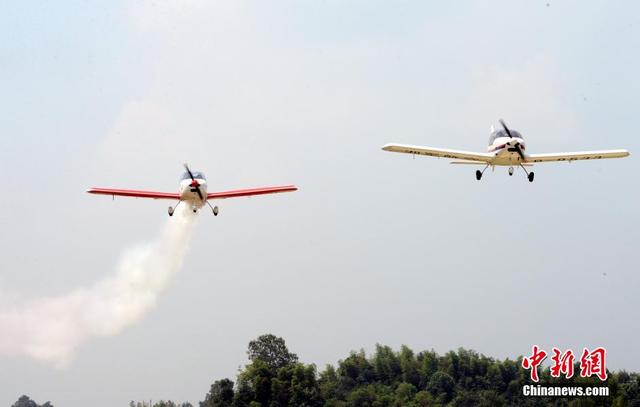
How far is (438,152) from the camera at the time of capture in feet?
230

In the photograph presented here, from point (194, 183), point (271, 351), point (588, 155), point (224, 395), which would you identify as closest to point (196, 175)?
point (194, 183)

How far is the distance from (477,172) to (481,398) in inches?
4525

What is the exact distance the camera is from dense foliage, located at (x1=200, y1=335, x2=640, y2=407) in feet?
469

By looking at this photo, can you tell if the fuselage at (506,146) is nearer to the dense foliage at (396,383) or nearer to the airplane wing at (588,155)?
the airplane wing at (588,155)

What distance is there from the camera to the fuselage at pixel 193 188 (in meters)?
70.0

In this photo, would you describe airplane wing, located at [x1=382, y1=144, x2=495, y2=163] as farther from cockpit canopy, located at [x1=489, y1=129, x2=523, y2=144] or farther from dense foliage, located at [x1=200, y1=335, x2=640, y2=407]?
dense foliage, located at [x1=200, y1=335, x2=640, y2=407]

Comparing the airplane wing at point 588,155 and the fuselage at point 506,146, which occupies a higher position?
the airplane wing at point 588,155

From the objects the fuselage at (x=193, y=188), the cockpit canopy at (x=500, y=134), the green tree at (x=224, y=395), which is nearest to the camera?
the cockpit canopy at (x=500, y=134)

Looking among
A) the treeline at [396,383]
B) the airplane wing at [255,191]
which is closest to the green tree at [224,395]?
the treeline at [396,383]

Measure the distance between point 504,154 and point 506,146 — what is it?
0.78 metres

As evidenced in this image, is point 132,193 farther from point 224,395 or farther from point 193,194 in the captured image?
point 224,395

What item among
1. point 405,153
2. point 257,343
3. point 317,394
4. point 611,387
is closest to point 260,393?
point 317,394

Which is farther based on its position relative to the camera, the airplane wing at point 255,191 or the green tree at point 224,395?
the green tree at point 224,395

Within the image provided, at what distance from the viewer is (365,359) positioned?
640 ft
